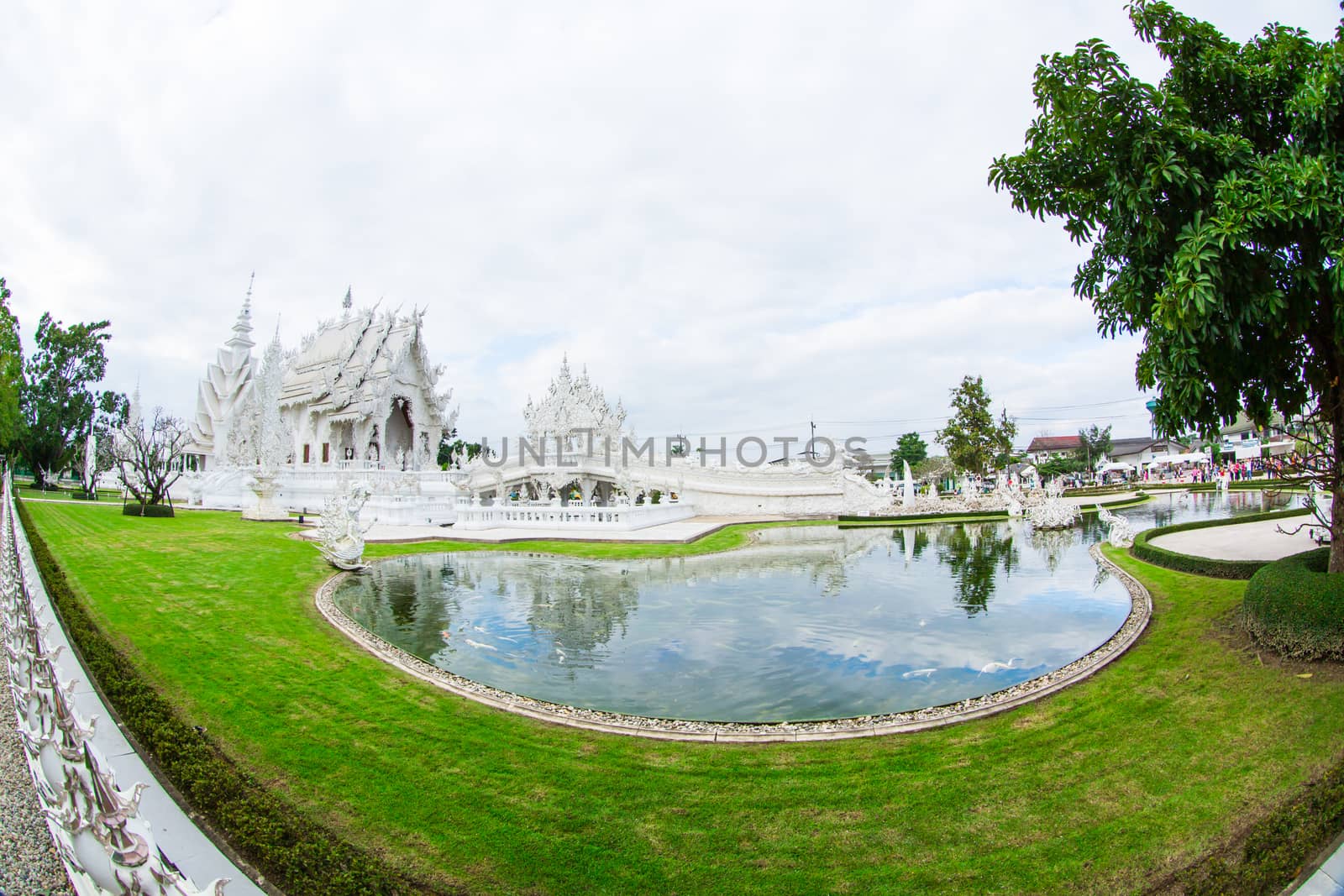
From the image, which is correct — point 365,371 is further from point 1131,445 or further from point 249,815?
point 1131,445

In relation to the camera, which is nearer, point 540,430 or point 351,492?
point 351,492

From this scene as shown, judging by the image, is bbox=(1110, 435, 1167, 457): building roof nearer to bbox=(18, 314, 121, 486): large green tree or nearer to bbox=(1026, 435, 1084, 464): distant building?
bbox=(1026, 435, 1084, 464): distant building

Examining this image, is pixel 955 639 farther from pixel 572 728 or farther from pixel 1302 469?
pixel 572 728

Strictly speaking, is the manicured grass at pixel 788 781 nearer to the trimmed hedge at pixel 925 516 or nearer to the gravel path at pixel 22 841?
the gravel path at pixel 22 841

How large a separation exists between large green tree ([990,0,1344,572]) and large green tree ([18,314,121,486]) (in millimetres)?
55077

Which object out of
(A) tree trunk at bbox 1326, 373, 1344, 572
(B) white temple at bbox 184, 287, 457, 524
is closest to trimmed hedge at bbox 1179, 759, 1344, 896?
(A) tree trunk at bbox 1326, 373, 1344, 572

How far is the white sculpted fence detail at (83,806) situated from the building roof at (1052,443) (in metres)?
115

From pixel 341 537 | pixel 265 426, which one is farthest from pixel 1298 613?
pixel 265 426

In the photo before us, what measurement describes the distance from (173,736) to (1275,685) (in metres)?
10.0

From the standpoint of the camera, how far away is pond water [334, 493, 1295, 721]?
693cm

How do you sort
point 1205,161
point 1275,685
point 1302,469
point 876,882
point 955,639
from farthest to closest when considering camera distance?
1. point 955,639
2. point 1302,469
3. point 1205,161
4. point 1275,685
5. point 876,882

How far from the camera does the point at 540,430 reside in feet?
87.8

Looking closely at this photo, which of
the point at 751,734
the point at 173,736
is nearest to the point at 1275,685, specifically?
the point at 751,734

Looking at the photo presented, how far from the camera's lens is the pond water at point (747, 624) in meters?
6.93
